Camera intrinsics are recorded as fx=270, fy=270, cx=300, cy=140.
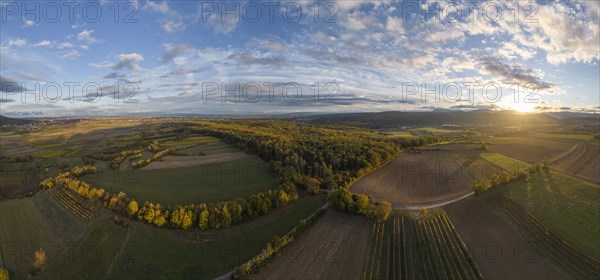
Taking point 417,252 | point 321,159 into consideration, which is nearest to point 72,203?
point 321,159

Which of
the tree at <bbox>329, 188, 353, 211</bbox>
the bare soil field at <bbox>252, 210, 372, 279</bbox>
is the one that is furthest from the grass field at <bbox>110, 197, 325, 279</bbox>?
the tree at <bbox>329, 188, 353, 211</bbox>

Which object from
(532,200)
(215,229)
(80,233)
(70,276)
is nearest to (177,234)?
(215,229)

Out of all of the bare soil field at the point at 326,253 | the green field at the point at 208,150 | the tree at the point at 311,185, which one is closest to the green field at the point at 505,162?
the tree at the point at 311,185

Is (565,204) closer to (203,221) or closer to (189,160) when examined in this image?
(203,221)

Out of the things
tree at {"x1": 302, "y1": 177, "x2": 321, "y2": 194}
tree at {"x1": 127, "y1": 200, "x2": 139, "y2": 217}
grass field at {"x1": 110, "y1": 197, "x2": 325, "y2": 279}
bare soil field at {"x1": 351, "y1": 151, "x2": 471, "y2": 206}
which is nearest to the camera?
grass field at {"x1": 110, "y1": 197, "x2": 325, "y2": 279}

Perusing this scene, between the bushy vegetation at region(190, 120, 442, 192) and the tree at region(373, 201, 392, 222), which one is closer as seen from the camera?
the tree at region(373, 201, 392, 222)

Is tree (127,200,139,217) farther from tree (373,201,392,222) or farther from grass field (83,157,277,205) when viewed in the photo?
tree (373,201,392,222)
